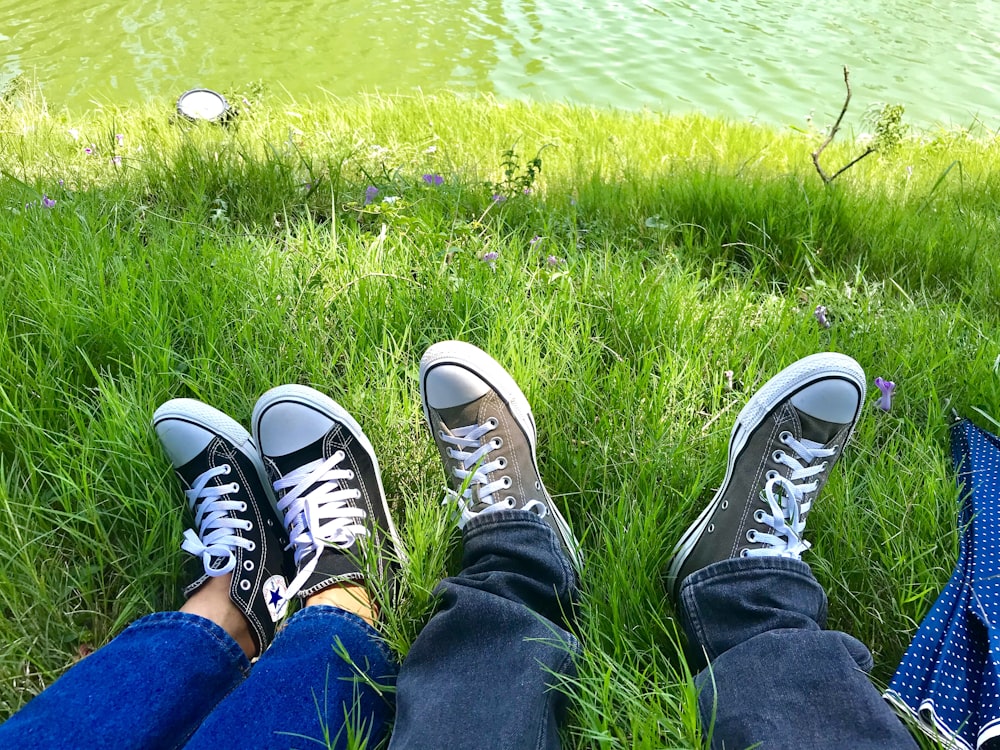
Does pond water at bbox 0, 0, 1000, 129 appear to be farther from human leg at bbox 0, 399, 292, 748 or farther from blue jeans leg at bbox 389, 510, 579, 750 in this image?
blue jeans leg at bbox 389, 510, 579, 750

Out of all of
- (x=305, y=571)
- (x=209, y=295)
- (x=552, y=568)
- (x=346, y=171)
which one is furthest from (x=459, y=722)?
(x=346, y=171)

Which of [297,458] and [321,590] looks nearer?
[321,590]

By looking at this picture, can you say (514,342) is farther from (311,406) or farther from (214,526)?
(214,526)

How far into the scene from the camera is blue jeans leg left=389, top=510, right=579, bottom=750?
0.92 metres

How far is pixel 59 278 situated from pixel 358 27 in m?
6.39

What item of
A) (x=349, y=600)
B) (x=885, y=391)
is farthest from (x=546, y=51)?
(x=349, y=600)

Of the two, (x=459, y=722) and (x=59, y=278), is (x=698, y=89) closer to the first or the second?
(x=59, y=278)

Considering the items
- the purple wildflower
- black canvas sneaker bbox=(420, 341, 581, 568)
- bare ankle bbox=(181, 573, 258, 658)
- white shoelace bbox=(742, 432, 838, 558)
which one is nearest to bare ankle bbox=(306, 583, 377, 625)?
bare ankle bbox=(181, 573, 258, 658)

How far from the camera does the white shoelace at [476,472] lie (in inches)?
50.1

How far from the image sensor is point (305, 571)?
1227 mm

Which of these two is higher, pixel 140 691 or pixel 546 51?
pixel 140 691

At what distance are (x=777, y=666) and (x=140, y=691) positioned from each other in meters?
0.95

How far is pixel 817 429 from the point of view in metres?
1.38

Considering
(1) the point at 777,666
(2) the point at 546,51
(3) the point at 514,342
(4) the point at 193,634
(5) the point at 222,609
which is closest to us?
(1) the point at 777,666
